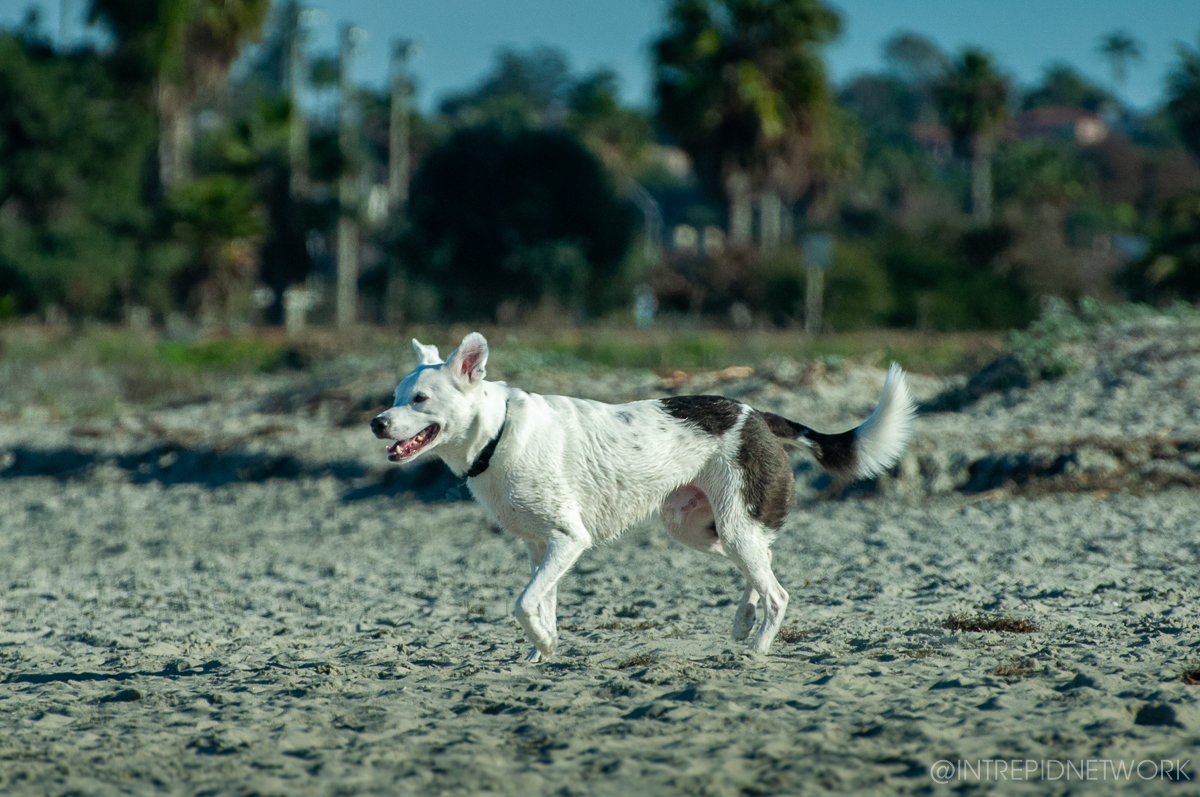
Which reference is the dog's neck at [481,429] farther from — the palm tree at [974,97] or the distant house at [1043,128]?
the distant house at [1043,128]

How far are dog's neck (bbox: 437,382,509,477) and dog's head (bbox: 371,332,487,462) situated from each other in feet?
0.11

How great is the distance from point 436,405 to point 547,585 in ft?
3.18

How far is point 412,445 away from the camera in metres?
5.53

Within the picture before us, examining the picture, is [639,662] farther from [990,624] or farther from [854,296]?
[854,296]

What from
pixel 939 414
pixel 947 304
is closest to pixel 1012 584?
pixel 939 414

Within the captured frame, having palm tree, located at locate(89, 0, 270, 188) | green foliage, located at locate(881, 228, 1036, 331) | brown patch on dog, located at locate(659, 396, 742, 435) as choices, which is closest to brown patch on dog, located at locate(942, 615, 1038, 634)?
brown patch on dog, located at locate(659, 396, 742, 435)

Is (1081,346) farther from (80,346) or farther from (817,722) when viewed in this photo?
(80,346)

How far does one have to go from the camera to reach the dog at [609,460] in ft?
18.3

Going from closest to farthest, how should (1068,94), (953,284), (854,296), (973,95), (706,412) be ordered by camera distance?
(706,412), (854,296), (953,284), (973,95), (1068,94)

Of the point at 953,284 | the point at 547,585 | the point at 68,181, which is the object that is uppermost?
the point at 68,181

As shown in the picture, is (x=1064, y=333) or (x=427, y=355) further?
(x=1064, y=333)

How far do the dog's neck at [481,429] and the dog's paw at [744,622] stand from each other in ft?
5.29

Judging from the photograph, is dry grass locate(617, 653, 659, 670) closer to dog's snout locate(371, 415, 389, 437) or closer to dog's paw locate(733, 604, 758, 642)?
dog's paw locate(733, 604, 758, 642)

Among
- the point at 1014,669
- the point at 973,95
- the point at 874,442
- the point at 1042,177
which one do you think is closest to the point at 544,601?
the point at 874,442
